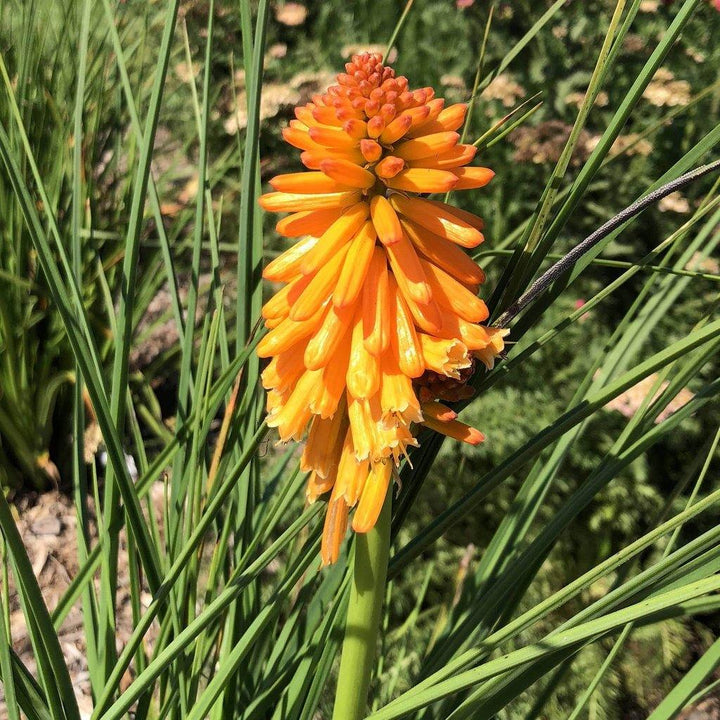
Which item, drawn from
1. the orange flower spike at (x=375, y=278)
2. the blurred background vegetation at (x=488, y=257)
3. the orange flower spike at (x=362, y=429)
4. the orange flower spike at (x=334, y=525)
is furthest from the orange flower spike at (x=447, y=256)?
the blurred background vegetation at (x=488, y=257)

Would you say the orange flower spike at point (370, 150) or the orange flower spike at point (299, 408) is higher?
the orange flower spike at point (370, 150)

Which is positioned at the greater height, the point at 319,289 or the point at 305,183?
the point at 305,183

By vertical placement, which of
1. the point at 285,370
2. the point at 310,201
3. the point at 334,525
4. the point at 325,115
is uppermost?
the point at 325,115

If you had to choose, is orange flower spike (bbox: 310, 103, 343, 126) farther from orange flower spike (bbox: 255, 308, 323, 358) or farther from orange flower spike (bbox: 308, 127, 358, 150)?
orange flower spike (bbox: 255, 308, 323, 358)

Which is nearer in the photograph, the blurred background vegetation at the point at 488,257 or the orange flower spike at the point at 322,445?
the orange flower spike at the point at 322,445

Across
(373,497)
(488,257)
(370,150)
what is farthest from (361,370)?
(488,257)

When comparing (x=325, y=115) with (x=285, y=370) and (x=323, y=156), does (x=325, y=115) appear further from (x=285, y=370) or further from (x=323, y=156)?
(x=285, y=370)

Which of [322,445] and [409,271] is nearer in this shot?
[409,271]

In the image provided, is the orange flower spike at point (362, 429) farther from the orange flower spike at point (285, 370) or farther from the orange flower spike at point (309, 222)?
the orange flower spike at point (309, 222)
